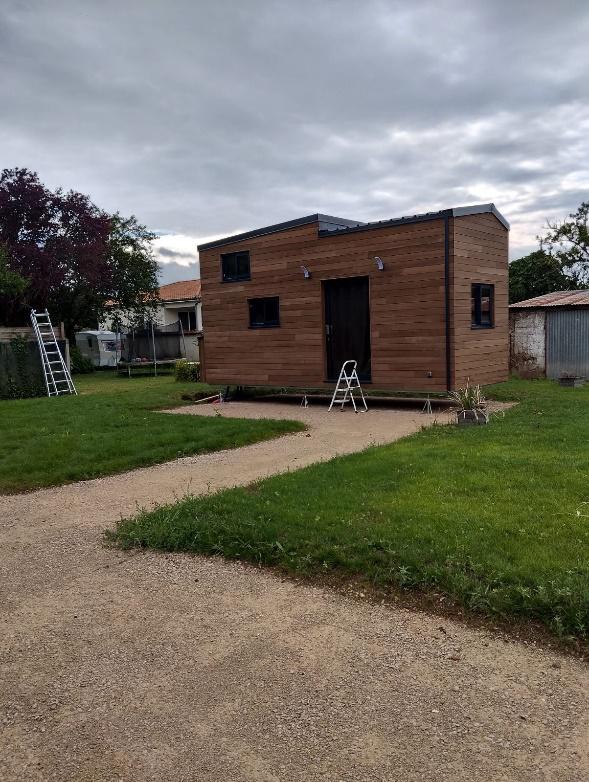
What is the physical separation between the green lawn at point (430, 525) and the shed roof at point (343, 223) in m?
5.05

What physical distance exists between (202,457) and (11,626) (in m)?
4.49

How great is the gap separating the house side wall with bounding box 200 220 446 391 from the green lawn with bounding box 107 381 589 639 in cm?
429

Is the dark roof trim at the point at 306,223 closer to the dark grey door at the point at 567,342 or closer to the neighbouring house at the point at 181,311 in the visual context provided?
the dark grey door at the point at 567,342

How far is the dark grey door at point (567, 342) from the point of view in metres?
16.9

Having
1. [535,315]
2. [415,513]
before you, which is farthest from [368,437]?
[535,315]

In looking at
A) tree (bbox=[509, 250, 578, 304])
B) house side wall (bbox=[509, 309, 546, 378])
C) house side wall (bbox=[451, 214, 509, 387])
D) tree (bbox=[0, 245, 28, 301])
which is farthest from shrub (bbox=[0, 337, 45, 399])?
tree (bbox=[509, 250, 578, 304])

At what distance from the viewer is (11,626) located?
3559 millimetres

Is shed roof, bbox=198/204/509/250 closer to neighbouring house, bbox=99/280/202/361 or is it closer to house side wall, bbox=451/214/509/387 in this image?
house side wall, bbox=451/214/509/387

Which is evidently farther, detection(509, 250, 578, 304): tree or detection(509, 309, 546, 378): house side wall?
detection(509, 250, 578, 304): tree

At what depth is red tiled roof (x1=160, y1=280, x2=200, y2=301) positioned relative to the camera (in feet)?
123

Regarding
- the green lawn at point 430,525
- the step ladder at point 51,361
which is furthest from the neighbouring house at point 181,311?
the green lawn at point 430,525

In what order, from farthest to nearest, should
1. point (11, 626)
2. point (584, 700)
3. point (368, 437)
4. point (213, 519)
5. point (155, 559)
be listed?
point (368, 437) → point (213, 519) → point (155, 559) → point (11, 626) → point (584, 700)

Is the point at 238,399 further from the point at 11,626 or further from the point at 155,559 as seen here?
the point at 11,626

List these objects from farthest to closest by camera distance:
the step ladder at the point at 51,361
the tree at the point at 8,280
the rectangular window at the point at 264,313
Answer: the tree at the point at 8,280
the step ladder at the point at 51,361
the rectangular window at the point at 264,313
